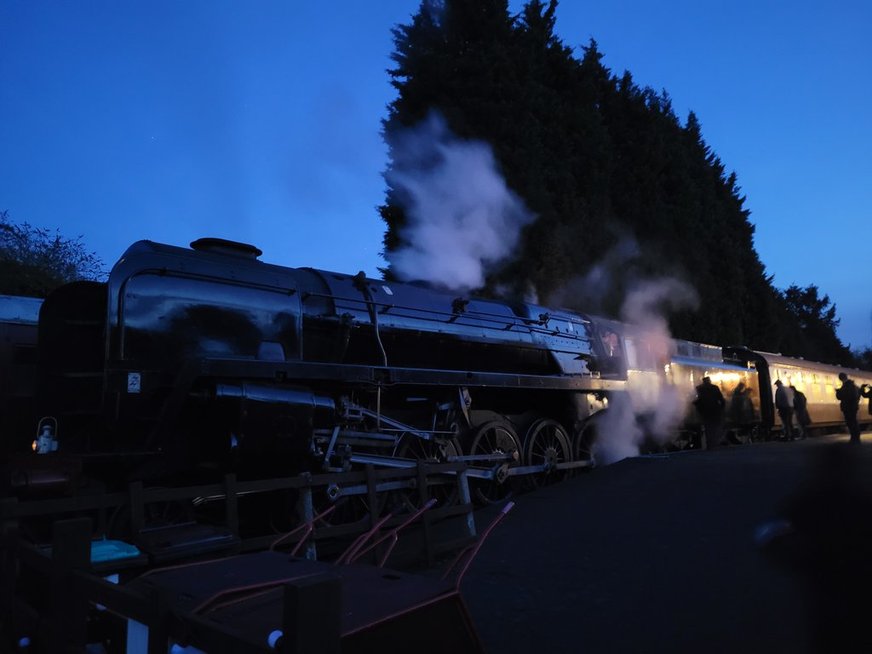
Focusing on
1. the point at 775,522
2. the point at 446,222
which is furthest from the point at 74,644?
the point at 446,222

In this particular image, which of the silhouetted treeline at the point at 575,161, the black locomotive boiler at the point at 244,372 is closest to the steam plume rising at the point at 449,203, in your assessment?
the silhouetted treeline at the point at 575,161

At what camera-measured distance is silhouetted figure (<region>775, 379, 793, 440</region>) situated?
16.9 metres

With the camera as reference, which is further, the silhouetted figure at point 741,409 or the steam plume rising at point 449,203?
the silhouetted figure at point 741,409

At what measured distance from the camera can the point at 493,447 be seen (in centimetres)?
752

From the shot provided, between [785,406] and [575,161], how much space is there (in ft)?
33.2

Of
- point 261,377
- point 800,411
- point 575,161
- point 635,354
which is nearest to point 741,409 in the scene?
point 800,411

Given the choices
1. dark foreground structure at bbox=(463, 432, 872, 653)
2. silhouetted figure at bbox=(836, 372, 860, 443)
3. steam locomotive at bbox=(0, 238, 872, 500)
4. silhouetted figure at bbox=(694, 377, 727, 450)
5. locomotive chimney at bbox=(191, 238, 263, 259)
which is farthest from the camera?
silhouetted figure at bbox=(694, 377, 727, 450)

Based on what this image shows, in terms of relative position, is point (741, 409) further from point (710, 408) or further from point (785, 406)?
point (710, 408)

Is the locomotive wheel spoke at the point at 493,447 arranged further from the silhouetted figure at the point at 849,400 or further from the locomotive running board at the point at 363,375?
the silhouetted figure at the point at 849,400

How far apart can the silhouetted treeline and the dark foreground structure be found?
1070cm

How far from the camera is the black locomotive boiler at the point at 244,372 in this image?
4.73 metres

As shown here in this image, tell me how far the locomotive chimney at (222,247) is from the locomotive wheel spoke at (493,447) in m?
3.42

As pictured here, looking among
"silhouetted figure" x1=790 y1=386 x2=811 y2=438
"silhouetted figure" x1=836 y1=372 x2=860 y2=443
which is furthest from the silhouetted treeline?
"silhouetted figure" x1=836 y1=372 x2=860 y2=443

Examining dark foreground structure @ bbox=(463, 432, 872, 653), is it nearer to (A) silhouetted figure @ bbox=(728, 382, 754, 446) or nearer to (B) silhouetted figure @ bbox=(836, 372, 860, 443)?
(B) silhouetted figure @ bbox=(836, 372, 860, 443)
